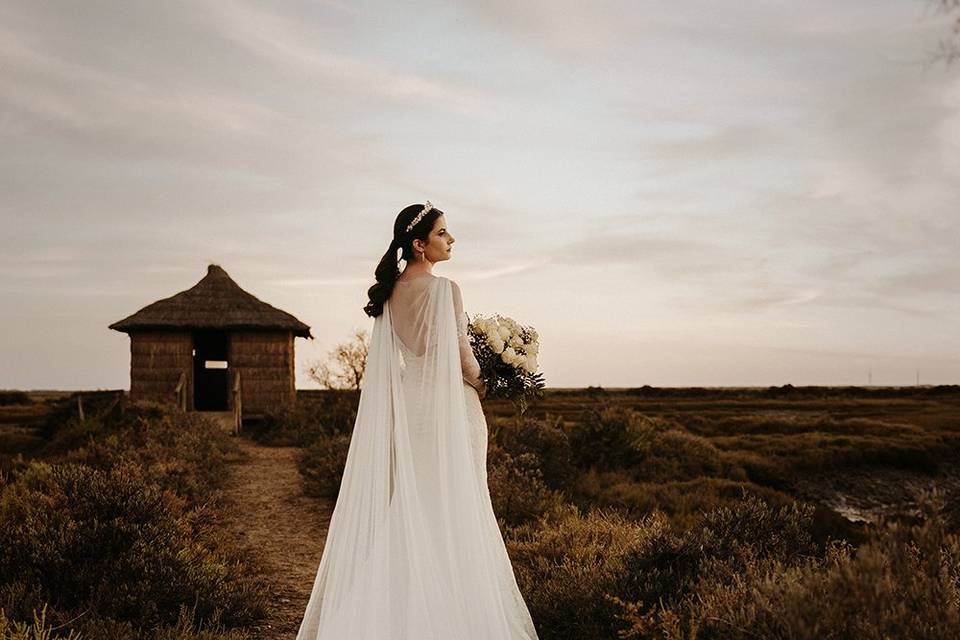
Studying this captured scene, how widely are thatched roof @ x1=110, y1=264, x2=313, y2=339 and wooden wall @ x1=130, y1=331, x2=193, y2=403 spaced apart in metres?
0.40

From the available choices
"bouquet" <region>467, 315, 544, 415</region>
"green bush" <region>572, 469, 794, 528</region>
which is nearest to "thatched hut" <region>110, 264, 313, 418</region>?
"green bush" <region>572, 469, 794, 528</region>

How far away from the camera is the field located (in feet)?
11.5

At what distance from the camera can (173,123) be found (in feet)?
49.2

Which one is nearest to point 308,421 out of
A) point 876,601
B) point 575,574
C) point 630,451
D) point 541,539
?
point 630,451

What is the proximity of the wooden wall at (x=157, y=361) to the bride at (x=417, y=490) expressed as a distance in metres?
20.8

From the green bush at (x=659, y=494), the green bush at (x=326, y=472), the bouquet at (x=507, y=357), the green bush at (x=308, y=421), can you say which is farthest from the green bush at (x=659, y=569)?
the green bush at (x=308, y=421)

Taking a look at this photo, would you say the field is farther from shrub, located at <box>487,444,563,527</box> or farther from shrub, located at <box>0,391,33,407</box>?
shrub, located at <box>0,391,33,407</box>

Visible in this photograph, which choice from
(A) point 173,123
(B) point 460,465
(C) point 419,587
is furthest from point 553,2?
(C) point 419,587

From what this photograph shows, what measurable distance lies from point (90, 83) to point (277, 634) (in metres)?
12.6

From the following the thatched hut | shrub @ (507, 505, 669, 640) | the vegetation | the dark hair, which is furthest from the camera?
the thatched hut

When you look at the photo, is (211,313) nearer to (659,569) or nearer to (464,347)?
(464,347)

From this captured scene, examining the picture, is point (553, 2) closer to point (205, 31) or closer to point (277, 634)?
point (205, 31)

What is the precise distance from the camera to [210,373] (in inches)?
1164

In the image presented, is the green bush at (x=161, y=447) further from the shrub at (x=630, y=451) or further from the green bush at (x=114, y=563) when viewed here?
the shrub at (x=630, y=451)
